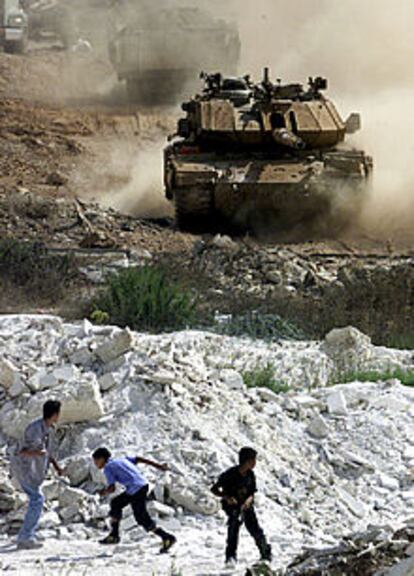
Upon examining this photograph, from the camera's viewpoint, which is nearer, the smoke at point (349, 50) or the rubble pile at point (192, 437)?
the rubble pile at point (192, 437)

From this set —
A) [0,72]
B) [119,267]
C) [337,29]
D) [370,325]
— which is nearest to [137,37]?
[0,72]

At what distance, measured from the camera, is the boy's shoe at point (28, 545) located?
9.25 meters

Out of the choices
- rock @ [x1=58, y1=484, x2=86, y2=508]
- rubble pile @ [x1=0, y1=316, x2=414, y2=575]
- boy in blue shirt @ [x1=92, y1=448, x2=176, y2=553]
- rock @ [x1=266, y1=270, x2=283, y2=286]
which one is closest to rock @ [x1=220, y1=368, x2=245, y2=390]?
Answer: rubble pile @ [x1=0, y1=316, x2=414, y2=575]

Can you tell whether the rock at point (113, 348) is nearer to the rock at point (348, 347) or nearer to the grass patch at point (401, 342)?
the rock at point (348, 347)

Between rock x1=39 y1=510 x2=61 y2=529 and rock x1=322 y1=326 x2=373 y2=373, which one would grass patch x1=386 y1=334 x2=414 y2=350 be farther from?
rock x1=39 y1=510 x2=61 y2=529

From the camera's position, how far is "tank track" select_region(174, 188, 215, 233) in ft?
69.4

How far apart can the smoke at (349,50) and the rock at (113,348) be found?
629 inches

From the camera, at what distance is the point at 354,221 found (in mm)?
22594

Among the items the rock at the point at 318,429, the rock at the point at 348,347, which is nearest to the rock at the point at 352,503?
the rock at the point at 318,429

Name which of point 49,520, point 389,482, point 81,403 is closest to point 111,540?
point 49,520

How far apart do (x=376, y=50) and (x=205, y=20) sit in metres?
5.43

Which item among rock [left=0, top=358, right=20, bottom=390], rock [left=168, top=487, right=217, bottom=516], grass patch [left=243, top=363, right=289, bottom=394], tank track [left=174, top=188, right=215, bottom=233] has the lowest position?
rock [left=168, top=487, right=217, bottom=516]

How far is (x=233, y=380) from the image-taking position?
11953 millimetres

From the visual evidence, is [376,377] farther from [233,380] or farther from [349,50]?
[349,50]
